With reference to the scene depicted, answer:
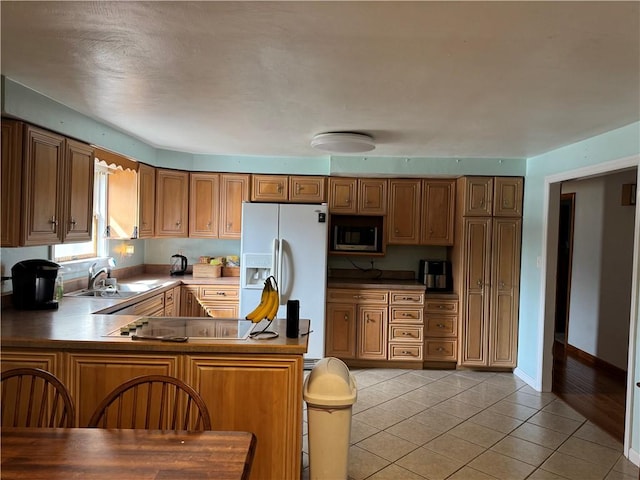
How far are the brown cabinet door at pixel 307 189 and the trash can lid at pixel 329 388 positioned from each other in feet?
8.54

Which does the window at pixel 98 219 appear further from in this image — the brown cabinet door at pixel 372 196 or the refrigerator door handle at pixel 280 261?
the brown cabinet door at pixel 372 196

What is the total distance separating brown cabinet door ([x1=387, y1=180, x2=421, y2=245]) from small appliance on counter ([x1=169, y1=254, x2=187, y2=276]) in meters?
2.41

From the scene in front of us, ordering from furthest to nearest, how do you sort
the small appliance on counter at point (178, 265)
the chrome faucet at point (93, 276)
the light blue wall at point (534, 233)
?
1. the small appliance on counter at point (178, 265)
2. the chrome faucet at point (93, 276)
3. the light blue wall at point (534, 233)

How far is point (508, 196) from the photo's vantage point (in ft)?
14.5

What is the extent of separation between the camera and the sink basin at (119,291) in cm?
354

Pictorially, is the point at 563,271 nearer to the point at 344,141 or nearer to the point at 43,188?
the point at 344,141

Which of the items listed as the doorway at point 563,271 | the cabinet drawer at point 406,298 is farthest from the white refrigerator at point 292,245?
the doorway at point 563,271

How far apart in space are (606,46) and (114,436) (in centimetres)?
242

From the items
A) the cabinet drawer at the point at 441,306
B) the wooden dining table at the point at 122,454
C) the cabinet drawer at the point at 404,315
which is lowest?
the cabinet drawer at the point at 404,315

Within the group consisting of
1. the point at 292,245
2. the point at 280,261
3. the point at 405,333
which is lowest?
the point at 405,333

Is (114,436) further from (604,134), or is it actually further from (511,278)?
(511,278)

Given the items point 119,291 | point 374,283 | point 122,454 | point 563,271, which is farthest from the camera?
point 563,271

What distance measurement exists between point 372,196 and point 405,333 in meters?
1.53

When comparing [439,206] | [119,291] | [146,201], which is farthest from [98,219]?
[439,206]
